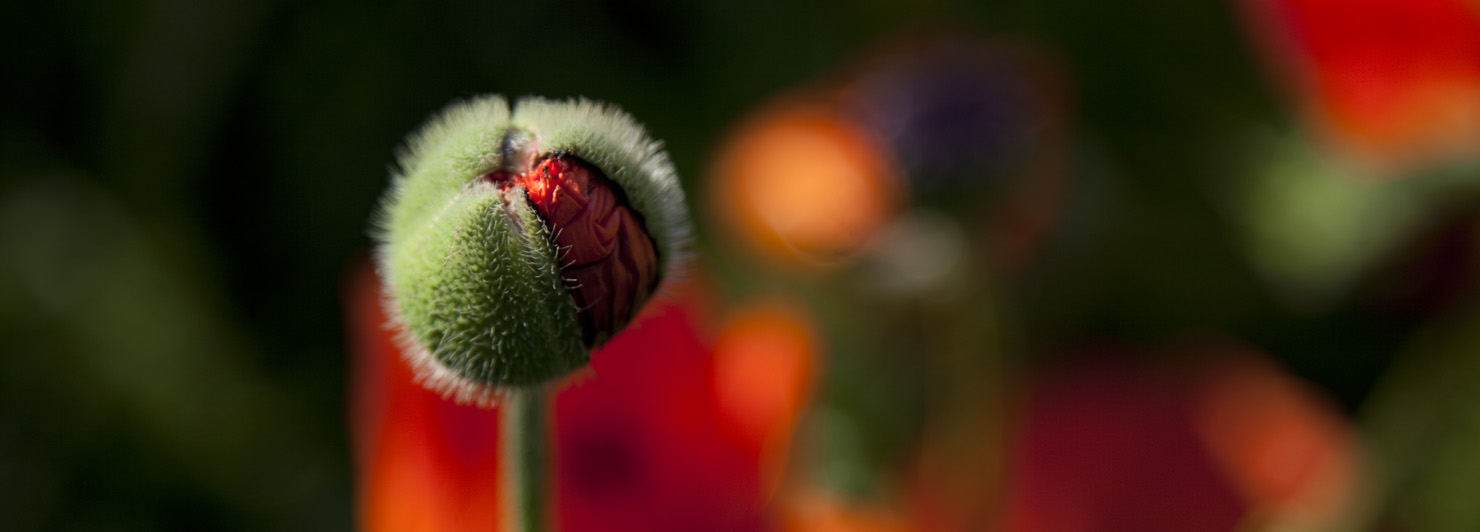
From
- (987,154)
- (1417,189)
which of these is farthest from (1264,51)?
(987,154)

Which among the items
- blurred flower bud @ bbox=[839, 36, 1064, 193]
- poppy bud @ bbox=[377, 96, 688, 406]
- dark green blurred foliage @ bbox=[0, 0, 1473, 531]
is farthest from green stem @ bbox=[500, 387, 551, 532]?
dark green blurred foliage @ bbox=[0, 0, 1473, 531]

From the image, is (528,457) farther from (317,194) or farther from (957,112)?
(317,194)

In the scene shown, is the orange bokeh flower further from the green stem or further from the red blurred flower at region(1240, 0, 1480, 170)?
the green stem

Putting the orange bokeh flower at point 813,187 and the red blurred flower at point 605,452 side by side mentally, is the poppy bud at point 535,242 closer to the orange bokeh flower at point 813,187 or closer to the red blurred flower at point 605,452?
the red blurred flower at point 605,452

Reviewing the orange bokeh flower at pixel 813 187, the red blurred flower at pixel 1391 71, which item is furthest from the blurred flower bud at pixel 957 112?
the red blurred flower at pixel 1391 71

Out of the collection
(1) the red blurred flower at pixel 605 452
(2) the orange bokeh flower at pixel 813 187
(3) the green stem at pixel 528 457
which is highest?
(2) the orange bokeh flower at pixel 813 187

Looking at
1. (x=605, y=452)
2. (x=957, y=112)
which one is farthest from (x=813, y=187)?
(x=605, y=452)

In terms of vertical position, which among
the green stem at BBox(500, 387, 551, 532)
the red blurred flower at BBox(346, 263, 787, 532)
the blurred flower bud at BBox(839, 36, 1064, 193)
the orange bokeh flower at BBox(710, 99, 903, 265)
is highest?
the blurred flower bud at BBox(839, 36, 1064, 193)
